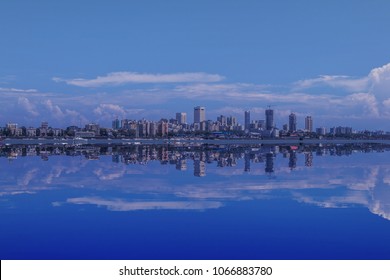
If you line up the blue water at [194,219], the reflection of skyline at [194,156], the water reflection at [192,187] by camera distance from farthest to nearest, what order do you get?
the reflection of skyline at [194,156] → the water reflection at [192,187] → the blue water at [194,219]

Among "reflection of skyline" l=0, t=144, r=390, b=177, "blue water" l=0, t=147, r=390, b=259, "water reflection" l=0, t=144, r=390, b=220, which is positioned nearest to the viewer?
"blue water" l=0, t=147, r=390, b=259

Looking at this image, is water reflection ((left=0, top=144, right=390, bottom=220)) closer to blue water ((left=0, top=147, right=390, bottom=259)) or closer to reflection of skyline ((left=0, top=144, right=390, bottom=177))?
blue water ((left=0, top=147, right=390, bottom=259))

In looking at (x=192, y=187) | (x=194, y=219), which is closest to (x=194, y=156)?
(x=192, y=187)

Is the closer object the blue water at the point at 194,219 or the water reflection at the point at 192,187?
the blue water at the point at 194,219

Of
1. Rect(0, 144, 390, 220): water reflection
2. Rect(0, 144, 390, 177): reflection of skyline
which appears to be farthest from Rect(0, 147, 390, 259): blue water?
Rect(0, 144, 390, 177): reflection of skyline

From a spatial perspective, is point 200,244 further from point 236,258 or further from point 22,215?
point 22,215

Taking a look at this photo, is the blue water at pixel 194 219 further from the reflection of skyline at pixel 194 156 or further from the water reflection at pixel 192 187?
the reflection of skyline at pixel 194 156

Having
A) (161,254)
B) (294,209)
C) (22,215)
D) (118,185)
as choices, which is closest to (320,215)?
(294,209)

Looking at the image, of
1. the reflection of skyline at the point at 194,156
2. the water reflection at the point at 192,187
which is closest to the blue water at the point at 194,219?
the water reflection at the point at 192,187

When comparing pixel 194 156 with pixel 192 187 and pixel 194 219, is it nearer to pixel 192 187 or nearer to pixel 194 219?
pixel 192 187
